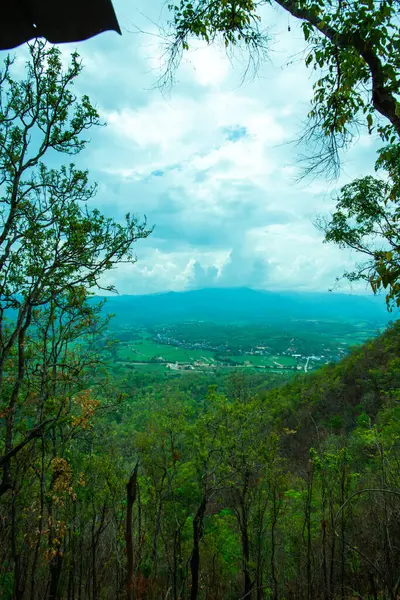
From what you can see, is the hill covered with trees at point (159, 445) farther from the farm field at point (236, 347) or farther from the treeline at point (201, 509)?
the farm field at point (236, 347)

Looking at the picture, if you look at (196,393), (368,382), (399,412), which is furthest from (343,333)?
(399,412)

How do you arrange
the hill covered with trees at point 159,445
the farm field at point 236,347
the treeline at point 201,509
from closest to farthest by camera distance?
the hill covered with trees at point 159,445, the treeline at point 201,509, the farm field at point 236,347

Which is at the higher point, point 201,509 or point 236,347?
point 201,509

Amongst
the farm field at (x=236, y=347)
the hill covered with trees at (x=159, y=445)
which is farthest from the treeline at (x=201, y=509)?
the farm field at (x=236, y=347)

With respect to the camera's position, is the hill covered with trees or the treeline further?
the treeline

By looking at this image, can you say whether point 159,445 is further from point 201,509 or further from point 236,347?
point 236,347

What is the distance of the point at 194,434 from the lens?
9617mm

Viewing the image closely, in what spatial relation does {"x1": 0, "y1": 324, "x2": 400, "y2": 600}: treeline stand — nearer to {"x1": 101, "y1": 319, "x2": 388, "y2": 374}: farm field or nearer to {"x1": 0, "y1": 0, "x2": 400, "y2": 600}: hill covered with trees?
{"x1": 0, "y1": 0, "x2": 400, "y2": 600}: hill covered with trees

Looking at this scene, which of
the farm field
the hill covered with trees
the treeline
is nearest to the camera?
the hill covered with trees

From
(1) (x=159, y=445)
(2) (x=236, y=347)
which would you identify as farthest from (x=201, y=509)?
(2) (x=236, y=347)

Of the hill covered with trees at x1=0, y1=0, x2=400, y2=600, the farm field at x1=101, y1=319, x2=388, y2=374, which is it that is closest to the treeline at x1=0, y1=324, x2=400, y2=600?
the hill covered with trees at x1=0, y1=0, x2=400, y2=600

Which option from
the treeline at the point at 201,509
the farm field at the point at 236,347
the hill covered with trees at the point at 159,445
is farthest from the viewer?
the farm field at the point at 236,347

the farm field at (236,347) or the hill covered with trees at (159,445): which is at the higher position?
the hill covered with trees at (159,445)

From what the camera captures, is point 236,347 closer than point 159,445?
No
